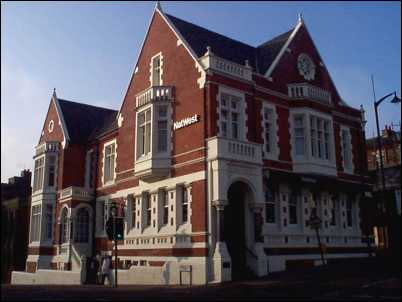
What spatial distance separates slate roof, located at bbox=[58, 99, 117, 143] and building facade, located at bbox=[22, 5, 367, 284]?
2935mm

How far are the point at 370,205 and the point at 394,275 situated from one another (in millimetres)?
12533

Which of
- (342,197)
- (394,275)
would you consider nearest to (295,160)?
(342,197)

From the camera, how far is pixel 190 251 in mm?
24016

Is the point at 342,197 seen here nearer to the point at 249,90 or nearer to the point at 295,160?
the point at 295,160

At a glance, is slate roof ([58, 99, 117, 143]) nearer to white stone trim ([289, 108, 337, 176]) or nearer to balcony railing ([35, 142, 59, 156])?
balcony railing ([35, 142, 59, 156])

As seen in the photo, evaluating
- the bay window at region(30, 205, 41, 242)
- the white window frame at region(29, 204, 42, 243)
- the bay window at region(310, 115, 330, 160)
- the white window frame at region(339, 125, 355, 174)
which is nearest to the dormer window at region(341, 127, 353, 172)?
the white window frame at region(339, 125, 355, 174)

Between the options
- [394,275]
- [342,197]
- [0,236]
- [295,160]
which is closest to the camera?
[0,236]

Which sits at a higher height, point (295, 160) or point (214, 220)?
point (295, 160)

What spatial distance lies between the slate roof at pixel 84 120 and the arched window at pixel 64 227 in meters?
5.97

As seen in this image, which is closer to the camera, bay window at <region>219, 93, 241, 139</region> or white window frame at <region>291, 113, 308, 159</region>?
bay window at <region>219, 93, 241, 139</region>

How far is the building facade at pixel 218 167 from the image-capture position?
79.7 feet

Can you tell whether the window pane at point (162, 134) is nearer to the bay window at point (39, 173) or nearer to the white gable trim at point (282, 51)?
the white gable trim at point (282, 51)

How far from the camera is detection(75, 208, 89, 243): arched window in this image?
115ft

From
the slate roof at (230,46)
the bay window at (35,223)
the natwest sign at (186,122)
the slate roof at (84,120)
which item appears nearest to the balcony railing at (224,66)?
the slate roof at (230,46)
